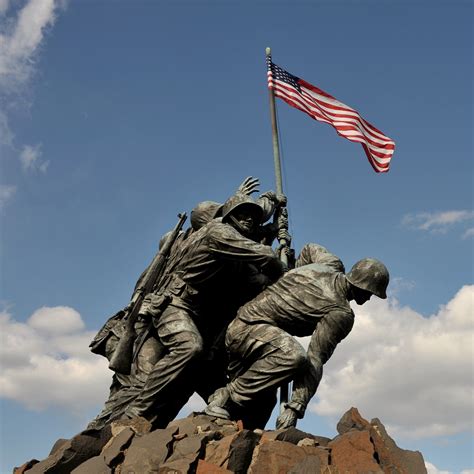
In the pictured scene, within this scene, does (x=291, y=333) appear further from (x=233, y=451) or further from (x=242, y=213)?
(x=233, y=451)

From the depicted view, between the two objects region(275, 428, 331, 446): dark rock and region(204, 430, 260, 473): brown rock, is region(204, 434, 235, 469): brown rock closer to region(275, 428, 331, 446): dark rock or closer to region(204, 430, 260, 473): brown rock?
region(204, 430, 260, 473): brown rock

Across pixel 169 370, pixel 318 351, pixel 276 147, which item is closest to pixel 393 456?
pixel 318 351

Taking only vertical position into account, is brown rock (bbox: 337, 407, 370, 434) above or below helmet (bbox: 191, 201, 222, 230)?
below

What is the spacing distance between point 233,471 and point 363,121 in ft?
23.9

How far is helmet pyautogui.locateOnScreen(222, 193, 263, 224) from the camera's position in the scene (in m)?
8.21

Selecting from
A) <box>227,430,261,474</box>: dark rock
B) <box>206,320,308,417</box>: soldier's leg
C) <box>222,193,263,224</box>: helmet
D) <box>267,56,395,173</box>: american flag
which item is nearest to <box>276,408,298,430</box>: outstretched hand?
<box>206,320,308,417</box>: soldier's leg

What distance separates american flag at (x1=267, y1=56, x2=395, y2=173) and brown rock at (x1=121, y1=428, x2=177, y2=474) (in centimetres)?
653

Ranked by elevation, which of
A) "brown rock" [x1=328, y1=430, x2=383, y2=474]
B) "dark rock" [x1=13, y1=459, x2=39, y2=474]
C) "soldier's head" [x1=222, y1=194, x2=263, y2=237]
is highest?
"soldier's head" [x1=222, y1=194, x2=263, y2=237]

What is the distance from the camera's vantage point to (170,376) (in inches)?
295

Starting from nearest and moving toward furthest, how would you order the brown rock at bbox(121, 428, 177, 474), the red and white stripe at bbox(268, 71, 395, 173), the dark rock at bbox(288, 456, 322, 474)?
the dark rock at bbox(288, 456, 322, 474)
the brown rock at bbox(121, 428, 177, 474)
the red and white stripe at bbox(268, 71, 395, 173)

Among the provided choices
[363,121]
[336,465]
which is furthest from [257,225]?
[363,121]

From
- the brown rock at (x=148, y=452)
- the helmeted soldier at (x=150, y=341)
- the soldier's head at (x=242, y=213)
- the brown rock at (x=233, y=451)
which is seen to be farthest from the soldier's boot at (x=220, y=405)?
the soldier's head at (x=242, y=213)

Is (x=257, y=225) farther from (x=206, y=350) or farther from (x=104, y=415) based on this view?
(x=104, y=415)

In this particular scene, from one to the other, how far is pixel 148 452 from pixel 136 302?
98.4 inches
